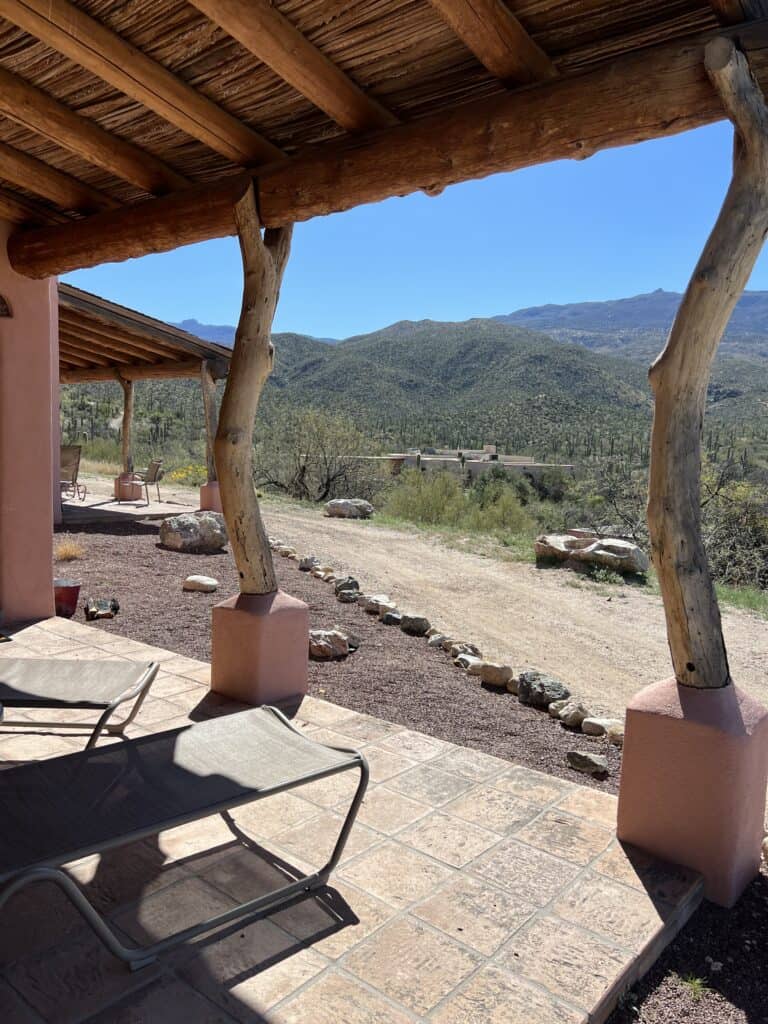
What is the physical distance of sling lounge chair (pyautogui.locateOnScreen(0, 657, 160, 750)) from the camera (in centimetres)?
265

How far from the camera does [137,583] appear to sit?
7301mm

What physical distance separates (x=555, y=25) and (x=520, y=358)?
52687mm

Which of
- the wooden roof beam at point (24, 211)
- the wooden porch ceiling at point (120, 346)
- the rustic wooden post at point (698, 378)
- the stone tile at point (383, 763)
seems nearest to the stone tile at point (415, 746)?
the stone tile at point (383, 763)

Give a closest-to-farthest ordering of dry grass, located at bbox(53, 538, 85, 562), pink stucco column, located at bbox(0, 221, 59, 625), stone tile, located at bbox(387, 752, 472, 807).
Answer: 1. stone tile, located at bbox(387, 752, 472, 807)
2. pink stucco column, located at bbox(0, 221, 59, 625)
3. dry grass, located at bbox(53, 538, 85, 562)

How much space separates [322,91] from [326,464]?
15.8 meters

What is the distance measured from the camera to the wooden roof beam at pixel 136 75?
2.70 metres

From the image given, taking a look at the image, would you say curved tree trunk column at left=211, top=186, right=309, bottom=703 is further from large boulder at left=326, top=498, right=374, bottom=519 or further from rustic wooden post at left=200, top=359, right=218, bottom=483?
large boulder at left=326, top=498, right=374, bottom=519

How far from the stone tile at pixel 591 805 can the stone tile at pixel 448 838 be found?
1.28 feet

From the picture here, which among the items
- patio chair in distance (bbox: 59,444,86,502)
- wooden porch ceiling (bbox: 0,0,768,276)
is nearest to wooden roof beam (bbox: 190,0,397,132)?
wooden porch ceiling (bbox: 0,0,768,276)

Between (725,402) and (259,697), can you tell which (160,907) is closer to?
(259,697)

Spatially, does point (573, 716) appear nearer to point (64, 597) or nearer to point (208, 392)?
point (64, 597)

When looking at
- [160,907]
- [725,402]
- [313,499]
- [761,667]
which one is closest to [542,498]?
[313,499]

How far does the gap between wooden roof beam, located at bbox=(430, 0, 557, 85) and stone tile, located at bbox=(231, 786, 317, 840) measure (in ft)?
9.25

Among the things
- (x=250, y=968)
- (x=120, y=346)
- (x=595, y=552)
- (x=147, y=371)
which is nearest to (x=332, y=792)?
(x=250, y=968)
